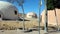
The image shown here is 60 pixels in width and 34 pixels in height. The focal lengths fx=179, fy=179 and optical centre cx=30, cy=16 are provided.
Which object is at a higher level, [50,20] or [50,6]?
[50,6]

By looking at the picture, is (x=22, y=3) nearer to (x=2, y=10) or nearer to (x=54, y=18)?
(x=54, y=18)

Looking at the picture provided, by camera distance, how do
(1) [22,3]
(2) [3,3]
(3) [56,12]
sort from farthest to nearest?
(2) [3,3]
(3) [56,12]
(1) [22,3]

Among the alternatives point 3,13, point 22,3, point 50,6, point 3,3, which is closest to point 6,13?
point 3,13

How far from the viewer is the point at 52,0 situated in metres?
35.7

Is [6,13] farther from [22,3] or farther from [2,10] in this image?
[22,3]

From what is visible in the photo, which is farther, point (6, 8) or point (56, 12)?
point (6, 8)

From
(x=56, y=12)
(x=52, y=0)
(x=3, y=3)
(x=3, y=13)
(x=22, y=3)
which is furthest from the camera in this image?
(x=3, y=3)

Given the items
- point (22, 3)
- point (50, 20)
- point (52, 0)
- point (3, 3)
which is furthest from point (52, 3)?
point (3, 3)

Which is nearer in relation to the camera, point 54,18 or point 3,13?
point 54,18

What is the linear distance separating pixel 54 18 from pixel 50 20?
3.28ft

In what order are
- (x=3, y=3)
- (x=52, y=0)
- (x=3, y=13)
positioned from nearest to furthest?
(x=52, y=0) → (x=3, y=13) → (x=3, y=3)

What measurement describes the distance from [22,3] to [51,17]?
979 cm

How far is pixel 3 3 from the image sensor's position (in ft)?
168

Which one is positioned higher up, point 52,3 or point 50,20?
point 52,3
